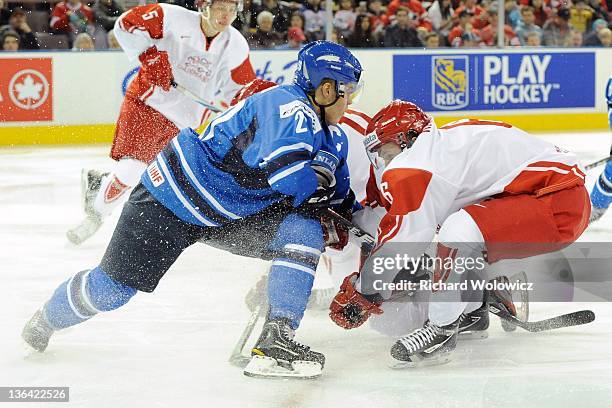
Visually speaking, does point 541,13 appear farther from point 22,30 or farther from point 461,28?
point 22,30

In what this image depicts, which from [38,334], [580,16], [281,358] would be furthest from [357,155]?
[580,16]

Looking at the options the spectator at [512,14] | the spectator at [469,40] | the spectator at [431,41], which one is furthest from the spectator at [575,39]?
the spectator at [431,41]

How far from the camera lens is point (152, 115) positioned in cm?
446

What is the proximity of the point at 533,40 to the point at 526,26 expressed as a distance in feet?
0.47

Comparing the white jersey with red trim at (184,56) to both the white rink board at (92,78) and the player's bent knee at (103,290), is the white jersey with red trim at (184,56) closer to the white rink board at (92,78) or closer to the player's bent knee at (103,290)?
the player's bent knee at (103,290)

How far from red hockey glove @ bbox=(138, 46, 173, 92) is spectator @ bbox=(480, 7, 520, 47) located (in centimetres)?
452

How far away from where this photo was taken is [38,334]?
2707 millimetres

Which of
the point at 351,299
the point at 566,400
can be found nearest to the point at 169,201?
the point at 351,299

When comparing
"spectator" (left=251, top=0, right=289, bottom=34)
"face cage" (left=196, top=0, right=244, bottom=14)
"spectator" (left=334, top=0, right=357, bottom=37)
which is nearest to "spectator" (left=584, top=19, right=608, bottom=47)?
"spectator" (left=334, top=0, right=357, bottom=37)

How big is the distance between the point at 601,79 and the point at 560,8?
2.37 ft

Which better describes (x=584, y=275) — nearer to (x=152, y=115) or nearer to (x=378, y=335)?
(x=378, y=335)

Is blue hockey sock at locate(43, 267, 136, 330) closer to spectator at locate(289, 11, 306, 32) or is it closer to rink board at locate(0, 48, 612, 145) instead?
rink board at locate(0, 48, 612, 145)

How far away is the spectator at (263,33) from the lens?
26.0ft

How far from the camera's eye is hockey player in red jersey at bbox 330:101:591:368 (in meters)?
2.58
